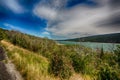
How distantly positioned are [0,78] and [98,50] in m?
7.29

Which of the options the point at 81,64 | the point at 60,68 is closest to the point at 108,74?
the point at 60,68

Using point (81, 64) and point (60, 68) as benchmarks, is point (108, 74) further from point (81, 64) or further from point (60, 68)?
point (81, 64)

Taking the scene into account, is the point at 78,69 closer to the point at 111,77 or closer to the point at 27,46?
the point at 111,77

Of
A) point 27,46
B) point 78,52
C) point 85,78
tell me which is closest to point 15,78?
point 85,78

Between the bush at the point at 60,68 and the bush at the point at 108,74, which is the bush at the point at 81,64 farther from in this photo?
the bush at the point at 108,74

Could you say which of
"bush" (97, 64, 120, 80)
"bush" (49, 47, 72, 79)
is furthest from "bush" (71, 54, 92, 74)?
"bush" (97, 64, 120, 80)

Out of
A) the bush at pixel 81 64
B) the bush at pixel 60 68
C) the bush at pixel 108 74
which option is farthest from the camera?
the bush at pixel 81 64

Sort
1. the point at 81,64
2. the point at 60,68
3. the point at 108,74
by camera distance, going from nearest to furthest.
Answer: the point at 108,74, the point at 60,68, the point at 81,64

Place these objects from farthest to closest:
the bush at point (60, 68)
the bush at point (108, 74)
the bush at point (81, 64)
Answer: the bush at point (81, 64) < the bush at point (60, 68) < the bush at point (108, 74)

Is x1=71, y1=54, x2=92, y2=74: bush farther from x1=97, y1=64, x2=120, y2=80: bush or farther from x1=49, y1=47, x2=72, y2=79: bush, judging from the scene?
x1=97, y1=64, x2=120, y2=80: bush

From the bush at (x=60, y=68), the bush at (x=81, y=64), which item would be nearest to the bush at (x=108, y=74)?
the bush at (x=60, y=68)

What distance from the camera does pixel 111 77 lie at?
5.02 meters

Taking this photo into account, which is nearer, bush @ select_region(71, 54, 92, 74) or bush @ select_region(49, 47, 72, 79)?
bush @ select_region(49, 47, 72, 79)

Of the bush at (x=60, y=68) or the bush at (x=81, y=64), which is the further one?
the bush at (x=81, y=64)
